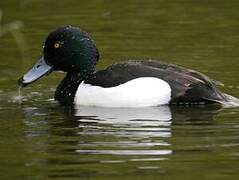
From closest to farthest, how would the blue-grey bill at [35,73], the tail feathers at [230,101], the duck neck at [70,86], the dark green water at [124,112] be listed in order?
the dark green water at [124,112], the tail feathers at [230,101], the duck neck at [70,86], the blue-grey bill at [35,73]

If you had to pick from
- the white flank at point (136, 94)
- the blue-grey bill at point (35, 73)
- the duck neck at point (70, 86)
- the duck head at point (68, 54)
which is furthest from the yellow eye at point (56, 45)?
the white flank at point (136, 94)

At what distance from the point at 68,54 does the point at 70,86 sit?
1.37 feet

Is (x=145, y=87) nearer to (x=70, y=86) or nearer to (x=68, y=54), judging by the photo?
(x=70, y=86)

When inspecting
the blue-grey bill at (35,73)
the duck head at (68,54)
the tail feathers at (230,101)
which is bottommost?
the tail feathers at (230,101)

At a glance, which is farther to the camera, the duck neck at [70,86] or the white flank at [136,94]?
the duck neck at [70,86]

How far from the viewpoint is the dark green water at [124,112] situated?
29.6 feet

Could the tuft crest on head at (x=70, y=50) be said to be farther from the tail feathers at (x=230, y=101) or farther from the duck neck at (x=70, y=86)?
the tail feathers at (x=230, y=101)

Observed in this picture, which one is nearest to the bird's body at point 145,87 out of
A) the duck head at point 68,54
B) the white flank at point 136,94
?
→ the white flank at point 136,94

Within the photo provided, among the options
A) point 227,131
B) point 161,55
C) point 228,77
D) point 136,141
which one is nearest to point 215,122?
point 227,131

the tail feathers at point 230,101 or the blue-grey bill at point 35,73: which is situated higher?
the blue-grey bill at point 35,73

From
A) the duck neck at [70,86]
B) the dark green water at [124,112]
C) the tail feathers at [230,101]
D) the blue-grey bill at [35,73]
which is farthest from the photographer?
the blue-grey bill at [35,73]

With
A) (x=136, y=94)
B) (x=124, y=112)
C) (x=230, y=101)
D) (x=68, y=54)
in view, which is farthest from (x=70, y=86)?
(x=230, y=101)

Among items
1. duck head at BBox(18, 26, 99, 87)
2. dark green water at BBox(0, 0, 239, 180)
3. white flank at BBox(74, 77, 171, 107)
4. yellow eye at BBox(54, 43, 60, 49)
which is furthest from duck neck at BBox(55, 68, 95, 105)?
white flank at BBox(74, 77, 171, 107)

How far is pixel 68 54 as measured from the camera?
41.5ft
